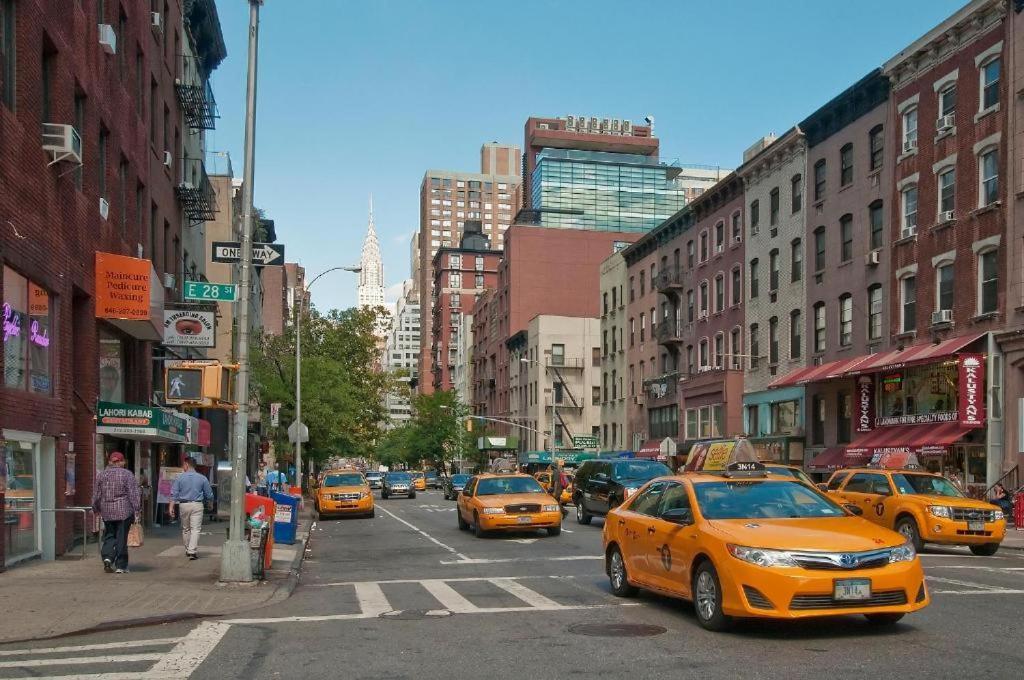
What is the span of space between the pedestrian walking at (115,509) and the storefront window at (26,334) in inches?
90.1

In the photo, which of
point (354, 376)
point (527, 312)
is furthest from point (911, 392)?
point (527, 312)

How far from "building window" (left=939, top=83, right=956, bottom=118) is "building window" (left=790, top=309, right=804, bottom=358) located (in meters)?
11.5

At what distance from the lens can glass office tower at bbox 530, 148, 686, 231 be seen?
4806 inches

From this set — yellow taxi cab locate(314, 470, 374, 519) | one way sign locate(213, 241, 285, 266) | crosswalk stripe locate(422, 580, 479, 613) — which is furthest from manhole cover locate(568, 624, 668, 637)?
→ yellow taxi cab locate(314, 470, 374, 519)

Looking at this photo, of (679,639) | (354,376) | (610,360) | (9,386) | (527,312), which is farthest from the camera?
(527,312)

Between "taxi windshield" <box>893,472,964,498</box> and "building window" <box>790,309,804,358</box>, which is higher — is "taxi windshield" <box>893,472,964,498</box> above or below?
below

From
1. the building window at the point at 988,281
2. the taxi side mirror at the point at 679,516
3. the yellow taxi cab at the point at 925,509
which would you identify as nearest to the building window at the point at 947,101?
the building window at the point at 988,281

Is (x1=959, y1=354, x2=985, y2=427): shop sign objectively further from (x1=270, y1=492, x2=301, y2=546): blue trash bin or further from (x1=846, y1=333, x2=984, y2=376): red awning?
(x1=270, y1=492, x2=301, y2=546): blue trash bin

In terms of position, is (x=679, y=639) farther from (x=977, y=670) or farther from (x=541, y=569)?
(x=541, y=569)

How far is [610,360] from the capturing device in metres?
70.6

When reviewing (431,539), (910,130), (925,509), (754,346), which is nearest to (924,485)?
(925,509)

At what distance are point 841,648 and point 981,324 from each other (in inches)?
991

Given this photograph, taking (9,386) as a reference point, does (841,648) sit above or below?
below

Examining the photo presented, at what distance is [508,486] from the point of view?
25953mm
